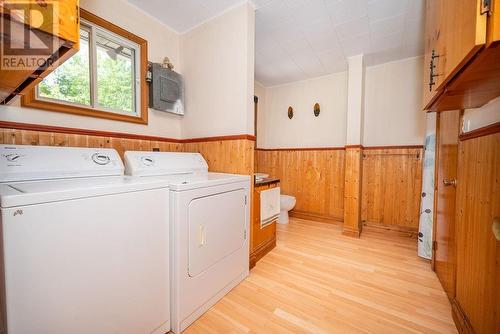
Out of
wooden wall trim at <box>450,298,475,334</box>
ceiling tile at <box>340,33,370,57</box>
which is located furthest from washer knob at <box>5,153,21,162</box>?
ceiling tile at <box>340,33,370,57</box>

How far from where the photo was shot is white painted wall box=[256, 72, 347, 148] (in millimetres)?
3146

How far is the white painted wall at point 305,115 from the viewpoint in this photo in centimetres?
315

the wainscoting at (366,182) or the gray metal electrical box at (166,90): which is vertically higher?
the gray metal electrical box at (166,90)

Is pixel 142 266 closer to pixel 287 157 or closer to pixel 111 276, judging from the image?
pixel 111 276

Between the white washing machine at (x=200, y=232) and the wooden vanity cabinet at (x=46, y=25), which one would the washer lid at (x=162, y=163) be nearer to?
the white washing machine at (x=200, y=232)

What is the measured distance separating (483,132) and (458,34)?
22.3 inches

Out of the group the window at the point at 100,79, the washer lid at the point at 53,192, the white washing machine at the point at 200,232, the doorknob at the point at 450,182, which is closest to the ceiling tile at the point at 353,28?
the doorknob at the point at 450,182

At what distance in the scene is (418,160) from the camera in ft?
8.53

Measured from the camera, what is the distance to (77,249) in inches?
31.6

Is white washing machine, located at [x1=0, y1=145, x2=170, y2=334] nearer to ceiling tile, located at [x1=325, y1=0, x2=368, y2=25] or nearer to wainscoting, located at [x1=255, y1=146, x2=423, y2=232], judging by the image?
ceiling tile, located at [x1=325, y1=0, x2=368, y2=25]

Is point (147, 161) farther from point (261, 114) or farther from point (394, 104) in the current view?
point (394, 104)

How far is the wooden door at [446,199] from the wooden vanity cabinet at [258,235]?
140 centimetres

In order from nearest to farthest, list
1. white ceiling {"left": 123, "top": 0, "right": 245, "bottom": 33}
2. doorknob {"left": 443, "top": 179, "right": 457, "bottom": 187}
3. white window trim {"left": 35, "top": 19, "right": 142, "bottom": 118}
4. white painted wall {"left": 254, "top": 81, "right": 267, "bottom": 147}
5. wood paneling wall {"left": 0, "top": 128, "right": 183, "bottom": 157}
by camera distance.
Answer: wood paneling wall {"left": 0, "top": 128, "right": 183, "bottom": 157}
doorknob {"left": 443, "top": 179, "right": 457, "bottom": 187}
white window trim {"left": 35, "top": 19, "right": 142, "bottom": 118}
white ceiling {"left": 123, "top": 0, "right": 245, "bottom": 33}
white painted wall {"left": 254, "top": 81, "right": 267, "bottom": 147}

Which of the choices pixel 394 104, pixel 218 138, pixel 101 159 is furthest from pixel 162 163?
pixel 394 104
